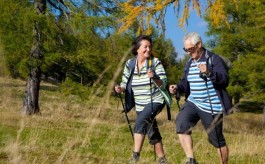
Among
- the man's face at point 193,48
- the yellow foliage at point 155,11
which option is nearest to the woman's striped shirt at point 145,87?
the man's face at point 193,48

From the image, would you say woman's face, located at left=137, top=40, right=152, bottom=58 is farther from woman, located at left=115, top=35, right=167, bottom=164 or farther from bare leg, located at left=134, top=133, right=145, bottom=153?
bare leg, located at left=134, top=133, right=145, bottom=153

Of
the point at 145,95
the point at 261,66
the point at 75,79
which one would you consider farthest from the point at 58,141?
the point at 261,66

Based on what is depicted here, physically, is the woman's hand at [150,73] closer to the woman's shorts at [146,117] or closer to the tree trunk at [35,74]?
the woman's shorts at [146,117]

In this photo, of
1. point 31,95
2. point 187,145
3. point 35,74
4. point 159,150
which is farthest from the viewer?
point 31,95

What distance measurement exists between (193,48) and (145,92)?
76cm

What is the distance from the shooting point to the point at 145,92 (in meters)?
5.50

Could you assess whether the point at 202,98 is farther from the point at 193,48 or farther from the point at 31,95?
the point at 31,95

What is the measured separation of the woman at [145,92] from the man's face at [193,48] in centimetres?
43

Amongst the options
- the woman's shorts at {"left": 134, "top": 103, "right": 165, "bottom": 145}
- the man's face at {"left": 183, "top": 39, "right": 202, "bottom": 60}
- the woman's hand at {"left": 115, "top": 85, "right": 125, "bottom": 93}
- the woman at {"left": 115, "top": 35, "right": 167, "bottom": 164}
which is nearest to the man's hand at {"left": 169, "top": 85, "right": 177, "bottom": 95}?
the woman at {"left": 115, "top": 35, "right": 167, "bottom": 164}

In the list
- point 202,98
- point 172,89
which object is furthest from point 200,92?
point 172,89

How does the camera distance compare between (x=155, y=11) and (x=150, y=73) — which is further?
(x=155, y=11)

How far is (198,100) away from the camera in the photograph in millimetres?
5254

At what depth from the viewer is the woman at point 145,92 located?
5430 millimetres

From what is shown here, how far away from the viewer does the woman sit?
5430 mm
